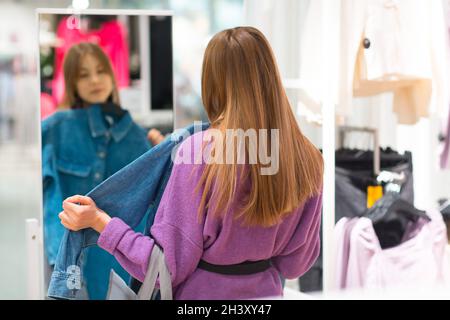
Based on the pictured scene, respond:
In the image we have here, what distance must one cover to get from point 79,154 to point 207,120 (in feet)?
1.49

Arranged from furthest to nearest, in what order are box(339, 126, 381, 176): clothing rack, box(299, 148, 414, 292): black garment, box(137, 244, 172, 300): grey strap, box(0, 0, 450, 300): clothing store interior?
box(339, 126, 381, 176): clothing rack
box(299, 148, 414, 292): black garment
box(0, 0, 450, 300): clothing store interior
box(137, 244, 172, 300): grey strap

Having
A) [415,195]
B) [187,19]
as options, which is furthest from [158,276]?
[415,195]

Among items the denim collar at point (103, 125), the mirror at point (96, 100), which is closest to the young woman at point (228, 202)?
the mirror at point (96, 100)

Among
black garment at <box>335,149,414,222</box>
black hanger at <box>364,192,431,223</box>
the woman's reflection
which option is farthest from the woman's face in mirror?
black hanger at <box>364,192,431,223</box>

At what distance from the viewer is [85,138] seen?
8.00 ft

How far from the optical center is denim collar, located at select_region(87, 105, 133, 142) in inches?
95.4

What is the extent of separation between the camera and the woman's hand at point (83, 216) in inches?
88.8

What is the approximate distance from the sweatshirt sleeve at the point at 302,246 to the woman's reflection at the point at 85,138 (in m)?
0.54

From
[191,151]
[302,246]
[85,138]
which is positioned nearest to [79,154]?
[85,138]

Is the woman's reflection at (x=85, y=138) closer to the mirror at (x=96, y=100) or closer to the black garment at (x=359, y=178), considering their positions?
the mirror at (x=96, y=100)

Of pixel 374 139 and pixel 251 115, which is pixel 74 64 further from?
pixel 374 139

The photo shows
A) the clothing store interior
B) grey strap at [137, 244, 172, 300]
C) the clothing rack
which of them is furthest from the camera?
the clothing rack

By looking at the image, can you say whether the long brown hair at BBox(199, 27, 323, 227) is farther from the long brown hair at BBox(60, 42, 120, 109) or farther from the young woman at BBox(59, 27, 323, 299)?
the long brown hair at BBox(60, 42, 120, 109)
